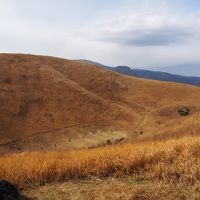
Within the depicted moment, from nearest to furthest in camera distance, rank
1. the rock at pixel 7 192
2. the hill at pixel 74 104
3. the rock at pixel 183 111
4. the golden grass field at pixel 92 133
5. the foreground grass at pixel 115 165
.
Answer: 1. the rock at pixel 7 192
2. the golden grass field at pixel 92 133
3. the foreground grass at pixel 115 165
4. the hill at pixel 74 104
5. the rock at pixel 183 111

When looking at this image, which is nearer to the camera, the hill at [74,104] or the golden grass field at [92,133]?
the golden grass field at [92,133]

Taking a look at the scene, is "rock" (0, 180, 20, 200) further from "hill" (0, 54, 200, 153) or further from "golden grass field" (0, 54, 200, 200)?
"hill" (0, 54, 200, 153)

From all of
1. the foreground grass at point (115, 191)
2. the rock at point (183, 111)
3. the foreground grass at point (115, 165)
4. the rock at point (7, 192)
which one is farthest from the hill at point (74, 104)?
the rock at point (7, 192)

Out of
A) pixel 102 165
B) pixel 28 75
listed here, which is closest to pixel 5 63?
pixel 28 75

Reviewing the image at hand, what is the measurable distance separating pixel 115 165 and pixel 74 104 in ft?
149

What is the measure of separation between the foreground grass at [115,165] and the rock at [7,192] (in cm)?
139

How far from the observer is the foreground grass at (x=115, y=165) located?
927 cm

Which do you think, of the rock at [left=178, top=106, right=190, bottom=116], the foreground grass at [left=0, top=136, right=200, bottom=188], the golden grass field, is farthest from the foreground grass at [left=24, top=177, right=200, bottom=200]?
the rock at [left=178, top=106, right=190, bottom=116]

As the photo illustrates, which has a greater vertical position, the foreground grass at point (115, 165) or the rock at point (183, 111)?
the foreground grass at point (115, 165)

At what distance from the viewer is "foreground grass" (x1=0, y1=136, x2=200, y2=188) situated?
9266 mm

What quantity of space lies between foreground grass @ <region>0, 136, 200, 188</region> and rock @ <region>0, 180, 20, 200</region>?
4.55 feet

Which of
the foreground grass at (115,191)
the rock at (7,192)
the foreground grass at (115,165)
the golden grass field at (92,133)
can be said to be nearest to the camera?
the rock at (7,192)

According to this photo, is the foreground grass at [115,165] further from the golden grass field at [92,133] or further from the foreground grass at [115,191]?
the foreground grass at [115,191]

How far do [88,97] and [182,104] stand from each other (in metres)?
12.9
